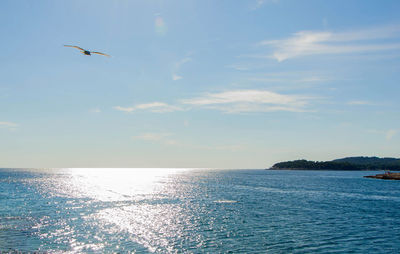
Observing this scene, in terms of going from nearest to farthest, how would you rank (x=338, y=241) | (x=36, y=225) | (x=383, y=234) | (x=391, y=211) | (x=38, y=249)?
(x=38, y=249)
(x=338, y=241)
(x=383, y=234)
(x=36, y=225)
(x=391, y=211)

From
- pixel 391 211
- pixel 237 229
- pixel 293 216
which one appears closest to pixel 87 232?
pixel 237 229

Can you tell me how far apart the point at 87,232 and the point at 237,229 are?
69.5 feet

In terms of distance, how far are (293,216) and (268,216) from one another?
451cm

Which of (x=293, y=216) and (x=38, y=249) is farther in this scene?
(x=293, y=216)

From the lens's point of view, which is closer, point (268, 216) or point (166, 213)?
point (268, 216)

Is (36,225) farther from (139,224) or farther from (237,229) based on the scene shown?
(237,229)

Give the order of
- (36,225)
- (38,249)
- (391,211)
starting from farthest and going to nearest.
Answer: (391,211)
(36,225)
(38,249)

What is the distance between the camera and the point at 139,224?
148 feet

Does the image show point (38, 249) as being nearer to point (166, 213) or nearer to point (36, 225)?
point (36, 225)

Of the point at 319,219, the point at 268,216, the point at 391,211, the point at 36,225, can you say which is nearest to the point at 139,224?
the point at 36,225

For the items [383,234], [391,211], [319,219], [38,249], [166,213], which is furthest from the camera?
[391,211]

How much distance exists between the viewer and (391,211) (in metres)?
59.4

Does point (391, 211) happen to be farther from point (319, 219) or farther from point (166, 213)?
point (166, 213)

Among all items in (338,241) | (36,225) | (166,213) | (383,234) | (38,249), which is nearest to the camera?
(38,249)
